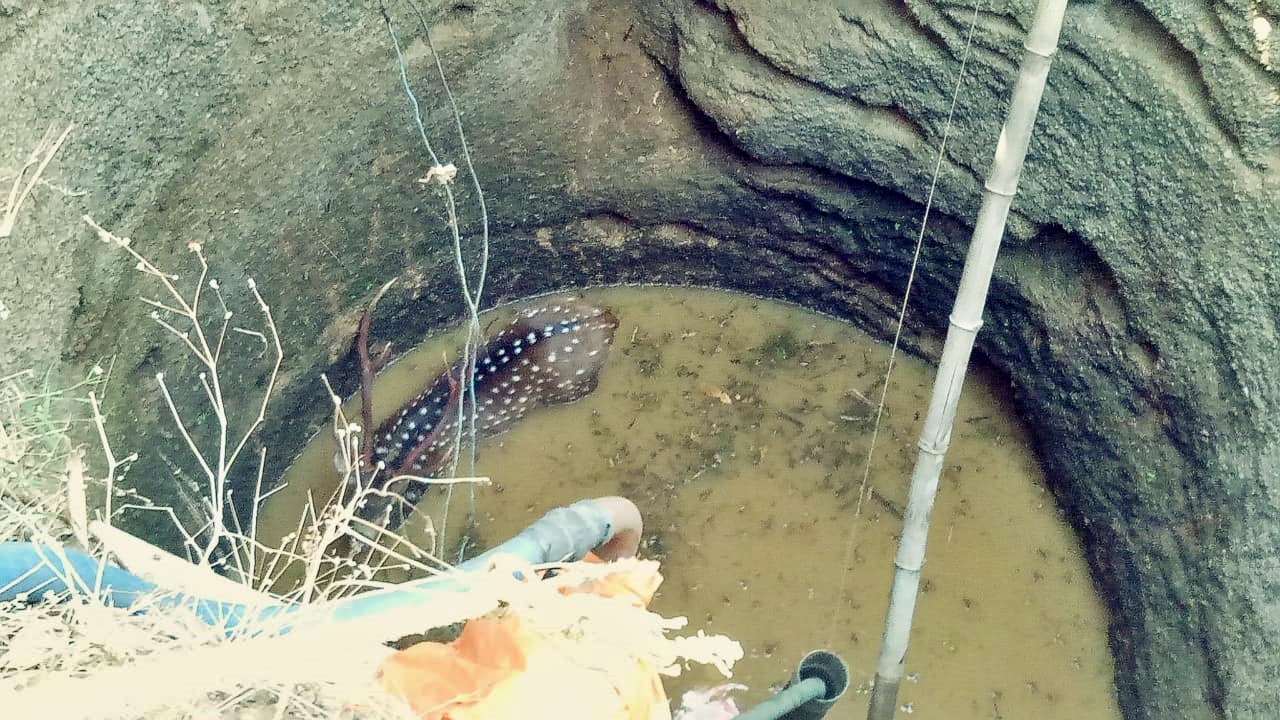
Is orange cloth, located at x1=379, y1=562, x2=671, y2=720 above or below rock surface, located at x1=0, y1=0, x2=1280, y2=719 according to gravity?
below

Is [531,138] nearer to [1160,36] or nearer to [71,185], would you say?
[71,185]

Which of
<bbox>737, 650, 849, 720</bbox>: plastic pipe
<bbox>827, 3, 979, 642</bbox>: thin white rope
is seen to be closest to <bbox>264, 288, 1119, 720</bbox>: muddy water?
<bbox>827, 3, 979, 642</bbox>: thin white rope

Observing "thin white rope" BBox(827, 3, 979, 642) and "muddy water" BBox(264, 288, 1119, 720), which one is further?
"muddy water" BBox(264, 288, 1119, 720)

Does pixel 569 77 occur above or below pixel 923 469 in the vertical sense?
above

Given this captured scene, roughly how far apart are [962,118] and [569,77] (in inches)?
38.1

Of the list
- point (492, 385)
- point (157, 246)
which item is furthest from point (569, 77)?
point (157, 246)

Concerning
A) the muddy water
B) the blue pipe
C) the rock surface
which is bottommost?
the muddy water

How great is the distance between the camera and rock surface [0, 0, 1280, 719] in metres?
1.60

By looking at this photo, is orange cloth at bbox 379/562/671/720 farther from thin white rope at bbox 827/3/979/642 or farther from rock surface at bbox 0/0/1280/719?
thin white rope at bbox 827/3/979/642

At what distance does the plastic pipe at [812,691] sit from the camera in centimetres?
151

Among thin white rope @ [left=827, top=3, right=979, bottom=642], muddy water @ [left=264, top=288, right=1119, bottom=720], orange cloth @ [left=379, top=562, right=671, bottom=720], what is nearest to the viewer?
orange cloth @ [left=379, top=562, right=671, bottom=720]

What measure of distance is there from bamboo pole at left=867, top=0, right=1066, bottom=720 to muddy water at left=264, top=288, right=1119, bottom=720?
1.43 ft

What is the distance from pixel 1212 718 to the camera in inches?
68.7

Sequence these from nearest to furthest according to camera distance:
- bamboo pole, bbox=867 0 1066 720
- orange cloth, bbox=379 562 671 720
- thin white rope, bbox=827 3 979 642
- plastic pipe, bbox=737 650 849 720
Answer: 1. orange cloth, bbox=379 562 671 720
2. bamboo pole, bbox=867 0 1066 720
3. plastic pipe, bbox=737 650 849 720
4. thin white rope, bbox=827 3 979 642
